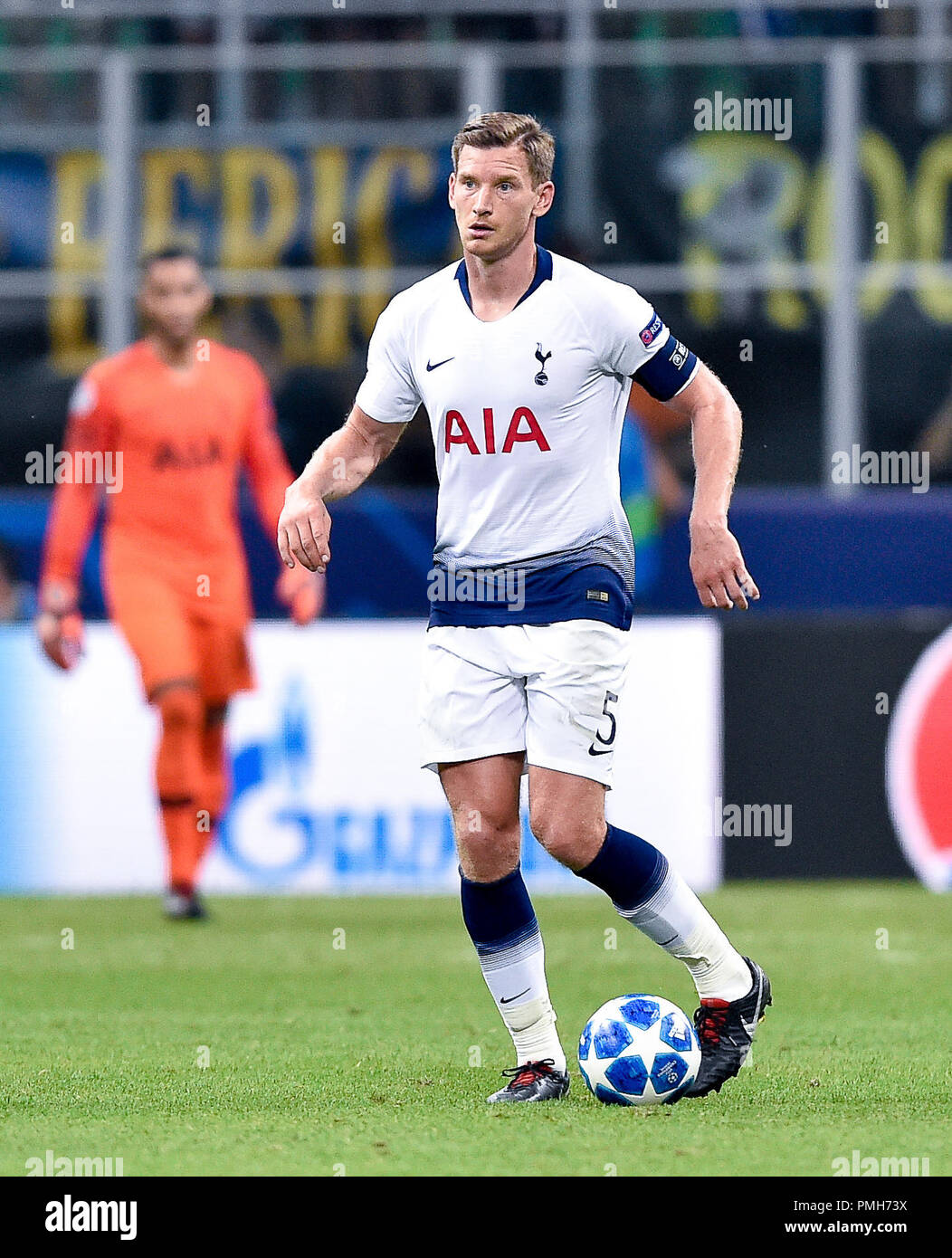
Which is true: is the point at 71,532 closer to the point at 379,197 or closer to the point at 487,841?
the point at 379,197

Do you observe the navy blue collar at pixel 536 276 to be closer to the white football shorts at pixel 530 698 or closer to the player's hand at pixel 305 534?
the player's hand at pixel 305 534

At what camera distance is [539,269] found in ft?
18.7

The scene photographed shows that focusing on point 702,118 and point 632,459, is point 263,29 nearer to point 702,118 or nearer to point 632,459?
point 702,118

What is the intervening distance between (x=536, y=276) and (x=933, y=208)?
316 inches

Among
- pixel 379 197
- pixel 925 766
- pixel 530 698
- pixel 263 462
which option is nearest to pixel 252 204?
Answer: pixel 379 197

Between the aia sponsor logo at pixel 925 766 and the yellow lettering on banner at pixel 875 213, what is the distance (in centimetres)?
267

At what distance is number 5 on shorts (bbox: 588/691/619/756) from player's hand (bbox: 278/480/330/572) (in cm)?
75

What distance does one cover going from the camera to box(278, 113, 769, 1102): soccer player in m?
5.55

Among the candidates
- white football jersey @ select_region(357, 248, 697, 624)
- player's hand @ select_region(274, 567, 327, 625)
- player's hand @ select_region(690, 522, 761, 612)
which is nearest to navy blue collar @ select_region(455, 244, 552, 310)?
white football jersey @ select_region(357, 248, 697, 624)

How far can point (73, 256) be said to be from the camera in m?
13.2

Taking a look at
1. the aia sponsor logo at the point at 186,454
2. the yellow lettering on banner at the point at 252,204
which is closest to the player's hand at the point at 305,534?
the aia sponsor logo at the point at 186,454

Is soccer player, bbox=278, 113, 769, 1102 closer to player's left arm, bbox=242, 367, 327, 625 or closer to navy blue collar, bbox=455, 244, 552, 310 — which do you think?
navy blue collar, bbox=455, 244, 552, 310

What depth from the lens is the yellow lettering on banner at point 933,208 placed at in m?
13.0

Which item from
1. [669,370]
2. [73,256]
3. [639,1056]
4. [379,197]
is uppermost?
[379,197]
